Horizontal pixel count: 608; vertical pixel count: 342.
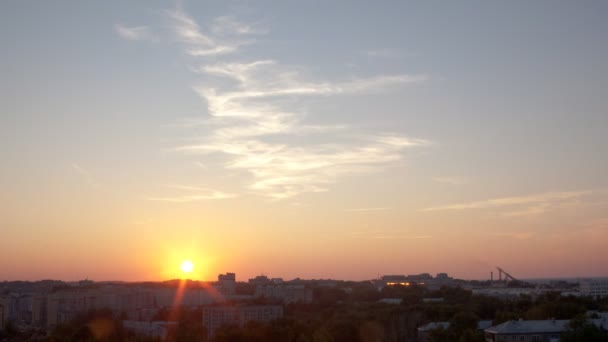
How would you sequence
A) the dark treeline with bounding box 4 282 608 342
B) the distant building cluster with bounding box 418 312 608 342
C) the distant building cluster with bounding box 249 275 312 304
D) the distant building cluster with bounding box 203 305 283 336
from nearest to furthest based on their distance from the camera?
the distant building cluster with bounding box 418 312 608 342 < the dark treeline with bounding box 4 282 608 342 < the distant building cluster with bounding box 203 305 283 336 < the distant building cluster with bounding box 249 275 312 304

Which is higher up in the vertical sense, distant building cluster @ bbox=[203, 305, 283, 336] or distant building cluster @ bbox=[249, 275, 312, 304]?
distant building cluster @ bbox=[249, 275, 312, 304]

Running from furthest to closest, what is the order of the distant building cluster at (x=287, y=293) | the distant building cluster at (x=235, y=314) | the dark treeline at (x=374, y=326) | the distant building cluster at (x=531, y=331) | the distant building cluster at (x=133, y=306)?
the distant building cluster at (x=287, y=293), the distant building cluster at (x=133, y=306), the distant building cluster at (x=235, y=314), the dark treeline at (x=374, y=326), the distant building cluster at (x=531, y=331)

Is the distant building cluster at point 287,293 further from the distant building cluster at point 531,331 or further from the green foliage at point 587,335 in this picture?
the green foliage at point 587,335

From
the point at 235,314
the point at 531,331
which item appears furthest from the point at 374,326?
the point at 235,314

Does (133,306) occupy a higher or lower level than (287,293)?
lower

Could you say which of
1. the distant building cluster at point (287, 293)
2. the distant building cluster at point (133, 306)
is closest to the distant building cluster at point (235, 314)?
the distant building cluster at point (133, 306)

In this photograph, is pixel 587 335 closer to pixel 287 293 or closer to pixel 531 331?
pixel 531 331

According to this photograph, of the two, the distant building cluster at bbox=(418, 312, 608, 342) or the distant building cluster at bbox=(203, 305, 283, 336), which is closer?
the distant building cluster at bbox=(418, 312, 608, 342)

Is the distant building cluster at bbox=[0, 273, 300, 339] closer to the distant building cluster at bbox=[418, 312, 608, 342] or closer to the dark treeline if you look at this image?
the dark treeline

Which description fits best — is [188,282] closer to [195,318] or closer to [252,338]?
[195,318]

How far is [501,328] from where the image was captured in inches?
973

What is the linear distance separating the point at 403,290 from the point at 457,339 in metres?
40.4

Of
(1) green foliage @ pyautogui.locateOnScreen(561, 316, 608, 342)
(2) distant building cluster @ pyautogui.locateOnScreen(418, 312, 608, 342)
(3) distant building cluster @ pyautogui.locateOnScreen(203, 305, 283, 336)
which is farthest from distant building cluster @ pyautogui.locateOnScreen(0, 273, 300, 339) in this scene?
(1) green foliage @ pyautogui.locateOnScreen(561, 316, 608, 342)

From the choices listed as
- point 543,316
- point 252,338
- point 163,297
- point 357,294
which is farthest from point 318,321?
point 163,297
